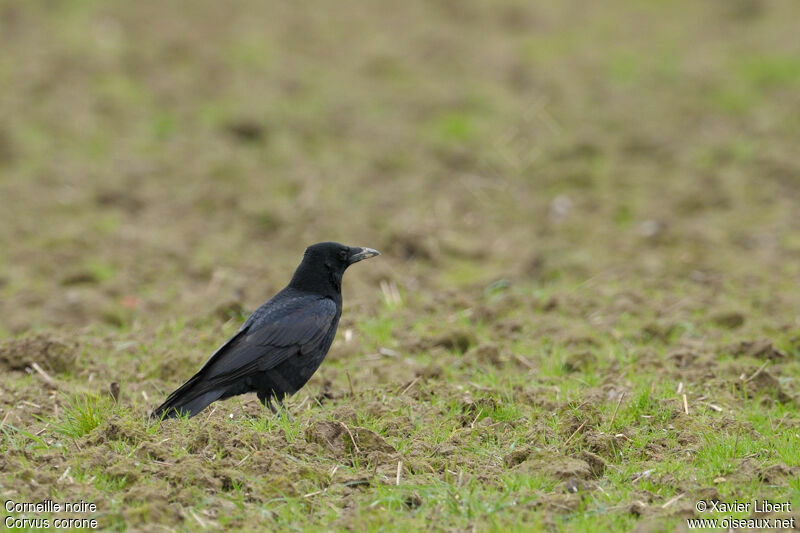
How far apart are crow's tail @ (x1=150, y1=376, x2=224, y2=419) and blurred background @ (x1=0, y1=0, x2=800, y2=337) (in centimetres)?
228

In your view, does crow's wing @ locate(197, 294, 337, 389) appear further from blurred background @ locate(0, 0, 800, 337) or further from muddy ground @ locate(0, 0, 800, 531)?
blurred background @ locate(0, 0, 800, 337)

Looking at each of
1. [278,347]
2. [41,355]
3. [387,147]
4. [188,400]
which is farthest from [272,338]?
[387,147]

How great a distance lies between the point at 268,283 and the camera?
9.30 meters

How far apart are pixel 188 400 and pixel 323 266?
141cm

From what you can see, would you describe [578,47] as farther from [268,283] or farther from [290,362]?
[290,362]

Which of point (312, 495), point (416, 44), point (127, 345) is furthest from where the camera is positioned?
point (416, 44)

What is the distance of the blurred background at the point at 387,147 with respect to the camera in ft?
32.0

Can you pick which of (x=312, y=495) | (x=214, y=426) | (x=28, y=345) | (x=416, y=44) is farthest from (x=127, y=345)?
(x=416, y=44)

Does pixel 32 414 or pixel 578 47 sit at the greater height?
pixel 32 414

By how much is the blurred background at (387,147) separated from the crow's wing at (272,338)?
5.71 ft

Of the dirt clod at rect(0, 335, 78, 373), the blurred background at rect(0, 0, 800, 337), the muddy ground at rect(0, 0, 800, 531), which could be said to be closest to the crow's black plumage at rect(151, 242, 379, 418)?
the muddy ground at rect(0, 0, 800, 531)

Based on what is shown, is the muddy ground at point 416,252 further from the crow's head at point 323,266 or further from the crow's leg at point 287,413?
the crow's head at point 323,266

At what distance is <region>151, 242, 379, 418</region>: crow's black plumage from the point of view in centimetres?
590

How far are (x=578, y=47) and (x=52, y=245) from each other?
886 cm
